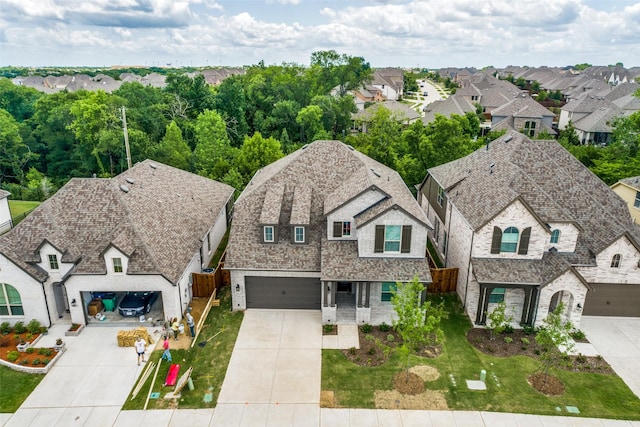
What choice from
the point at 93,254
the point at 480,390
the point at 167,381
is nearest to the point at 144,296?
the point at 93,254

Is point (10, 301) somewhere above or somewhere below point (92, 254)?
below

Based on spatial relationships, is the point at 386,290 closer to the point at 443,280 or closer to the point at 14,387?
the point at 443,280

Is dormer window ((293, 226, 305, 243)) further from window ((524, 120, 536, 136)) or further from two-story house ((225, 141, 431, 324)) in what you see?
window ((524, 120, 536, 136))

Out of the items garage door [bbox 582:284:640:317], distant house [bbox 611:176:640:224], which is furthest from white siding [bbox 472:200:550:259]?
distant house [bbox 611:176:640:224]

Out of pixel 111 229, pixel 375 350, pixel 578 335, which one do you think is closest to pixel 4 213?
pixel 111 229

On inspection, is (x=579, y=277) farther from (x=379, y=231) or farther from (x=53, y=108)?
(x=53, y=108)
